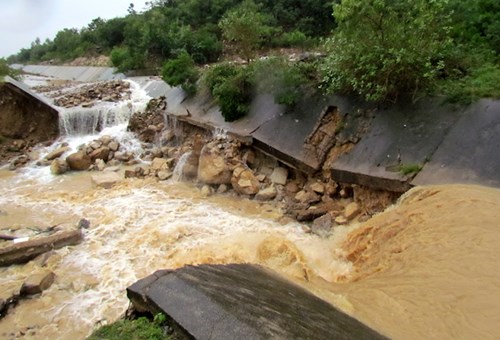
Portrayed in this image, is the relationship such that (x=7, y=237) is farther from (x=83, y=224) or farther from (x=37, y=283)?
(x=37, y=283)

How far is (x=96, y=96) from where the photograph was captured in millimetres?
17328

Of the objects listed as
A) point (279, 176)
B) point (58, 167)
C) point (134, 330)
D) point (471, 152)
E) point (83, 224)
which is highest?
point (471, 152)

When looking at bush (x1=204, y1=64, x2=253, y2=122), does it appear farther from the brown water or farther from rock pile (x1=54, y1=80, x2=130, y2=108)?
rock pile (x1=54, y1=80, x2=130, y2=108)

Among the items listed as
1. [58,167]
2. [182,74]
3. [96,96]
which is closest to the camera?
[58,167]

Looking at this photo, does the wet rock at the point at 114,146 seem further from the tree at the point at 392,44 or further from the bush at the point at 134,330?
the bush at the point at 134,330

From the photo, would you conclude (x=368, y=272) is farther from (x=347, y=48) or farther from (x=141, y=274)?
(x=347, y=48)

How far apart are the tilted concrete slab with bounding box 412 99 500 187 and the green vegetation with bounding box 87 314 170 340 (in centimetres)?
504

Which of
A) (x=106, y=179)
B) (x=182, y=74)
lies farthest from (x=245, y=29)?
(x=106, y=179)

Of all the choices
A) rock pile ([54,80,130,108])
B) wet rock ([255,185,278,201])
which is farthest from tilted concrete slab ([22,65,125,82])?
wet rock ([255,185,278,201])

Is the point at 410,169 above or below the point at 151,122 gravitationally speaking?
above

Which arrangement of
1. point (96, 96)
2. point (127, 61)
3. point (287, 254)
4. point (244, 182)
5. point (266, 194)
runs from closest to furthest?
point (287, 254), point (266, 194), point (244, 182), point (96, 96), point (127, 61)

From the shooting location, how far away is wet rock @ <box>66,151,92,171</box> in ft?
39.4

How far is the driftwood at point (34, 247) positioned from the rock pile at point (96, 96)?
9.55 m

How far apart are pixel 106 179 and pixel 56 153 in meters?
3.60
